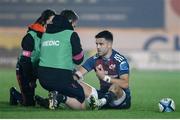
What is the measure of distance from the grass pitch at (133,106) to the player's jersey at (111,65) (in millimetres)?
223

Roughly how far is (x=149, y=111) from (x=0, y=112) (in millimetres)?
867

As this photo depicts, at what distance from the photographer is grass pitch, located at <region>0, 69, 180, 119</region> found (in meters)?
3.67

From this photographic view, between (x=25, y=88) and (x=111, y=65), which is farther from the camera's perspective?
(x=25, y=88)

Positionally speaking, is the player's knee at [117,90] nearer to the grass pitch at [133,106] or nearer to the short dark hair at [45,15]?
the grass pitch at [133,106]

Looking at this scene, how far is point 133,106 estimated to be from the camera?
4.23 metres

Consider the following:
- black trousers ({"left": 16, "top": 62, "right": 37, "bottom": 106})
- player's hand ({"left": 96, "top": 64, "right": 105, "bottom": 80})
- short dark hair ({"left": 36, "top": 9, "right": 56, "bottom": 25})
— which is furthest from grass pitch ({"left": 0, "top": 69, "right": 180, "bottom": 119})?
short dark hair ({"left": 36, "top": 9, "right": 56, "bottom": 25})

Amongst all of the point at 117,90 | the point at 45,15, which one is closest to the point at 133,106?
the point at 117,90

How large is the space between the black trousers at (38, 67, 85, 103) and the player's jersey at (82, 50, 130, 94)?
0.18 meters

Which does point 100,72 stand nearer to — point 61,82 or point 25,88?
point 61,82

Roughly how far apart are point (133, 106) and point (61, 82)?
57 cm

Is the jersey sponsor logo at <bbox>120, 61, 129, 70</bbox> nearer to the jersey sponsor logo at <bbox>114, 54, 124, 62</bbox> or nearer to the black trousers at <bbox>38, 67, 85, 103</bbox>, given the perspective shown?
the jersey sponsor logo at <bbox>114, 54, 124, 62</bbox>

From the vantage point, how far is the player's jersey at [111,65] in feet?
13.0

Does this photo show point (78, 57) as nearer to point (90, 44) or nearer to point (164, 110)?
point (164, 110)

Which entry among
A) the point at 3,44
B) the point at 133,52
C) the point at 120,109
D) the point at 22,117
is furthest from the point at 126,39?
the point at 22,117
